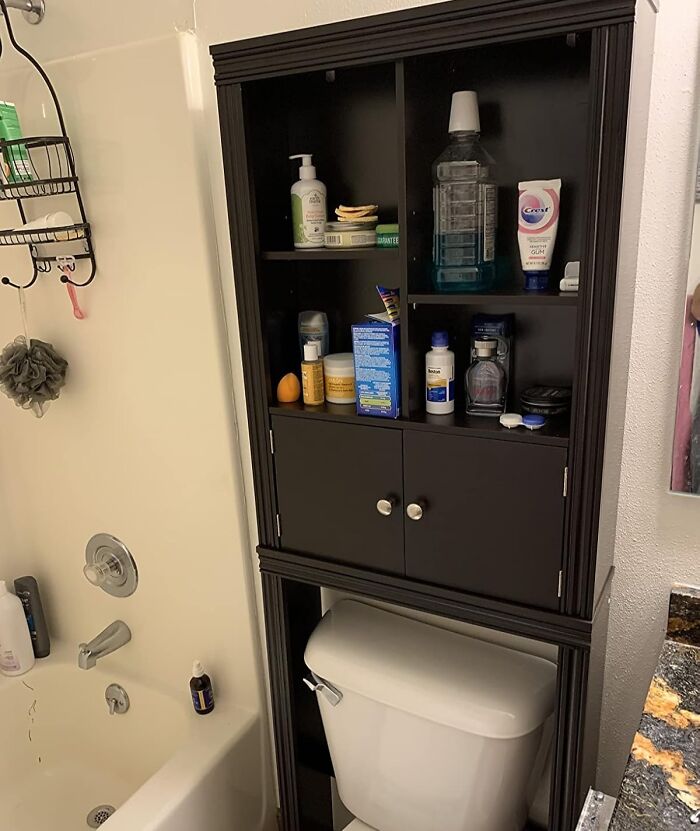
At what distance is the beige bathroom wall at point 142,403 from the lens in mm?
1310

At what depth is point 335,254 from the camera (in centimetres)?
116

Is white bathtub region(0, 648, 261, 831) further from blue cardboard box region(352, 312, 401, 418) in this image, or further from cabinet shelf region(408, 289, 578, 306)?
cabinet shelf region(408, 289, 578, 306)

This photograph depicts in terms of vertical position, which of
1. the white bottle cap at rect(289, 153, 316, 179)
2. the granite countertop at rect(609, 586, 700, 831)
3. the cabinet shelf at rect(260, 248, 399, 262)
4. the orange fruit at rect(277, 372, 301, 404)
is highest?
the white bottle cap at rect(289, 153, 316, 179)

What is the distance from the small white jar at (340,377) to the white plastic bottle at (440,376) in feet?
0.48

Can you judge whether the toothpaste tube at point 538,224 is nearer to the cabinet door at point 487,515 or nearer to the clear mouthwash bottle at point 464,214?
the clear mouthwash bottle at point 464,214

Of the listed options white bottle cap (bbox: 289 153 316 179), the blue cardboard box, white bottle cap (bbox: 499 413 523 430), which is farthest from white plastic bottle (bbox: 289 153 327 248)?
white bottle cap (bbox: 499 413 523 430)

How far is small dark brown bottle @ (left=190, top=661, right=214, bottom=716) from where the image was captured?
1599mm

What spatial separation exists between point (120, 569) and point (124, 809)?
0.51 m

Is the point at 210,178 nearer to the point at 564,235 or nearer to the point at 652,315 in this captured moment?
the point at 564,235

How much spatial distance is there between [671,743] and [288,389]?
0.80 m

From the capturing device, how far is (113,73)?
1302mm

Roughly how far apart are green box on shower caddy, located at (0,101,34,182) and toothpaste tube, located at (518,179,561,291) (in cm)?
90

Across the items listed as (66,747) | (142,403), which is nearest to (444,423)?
(142,403)

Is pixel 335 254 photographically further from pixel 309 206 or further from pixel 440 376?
pixel 440 376
